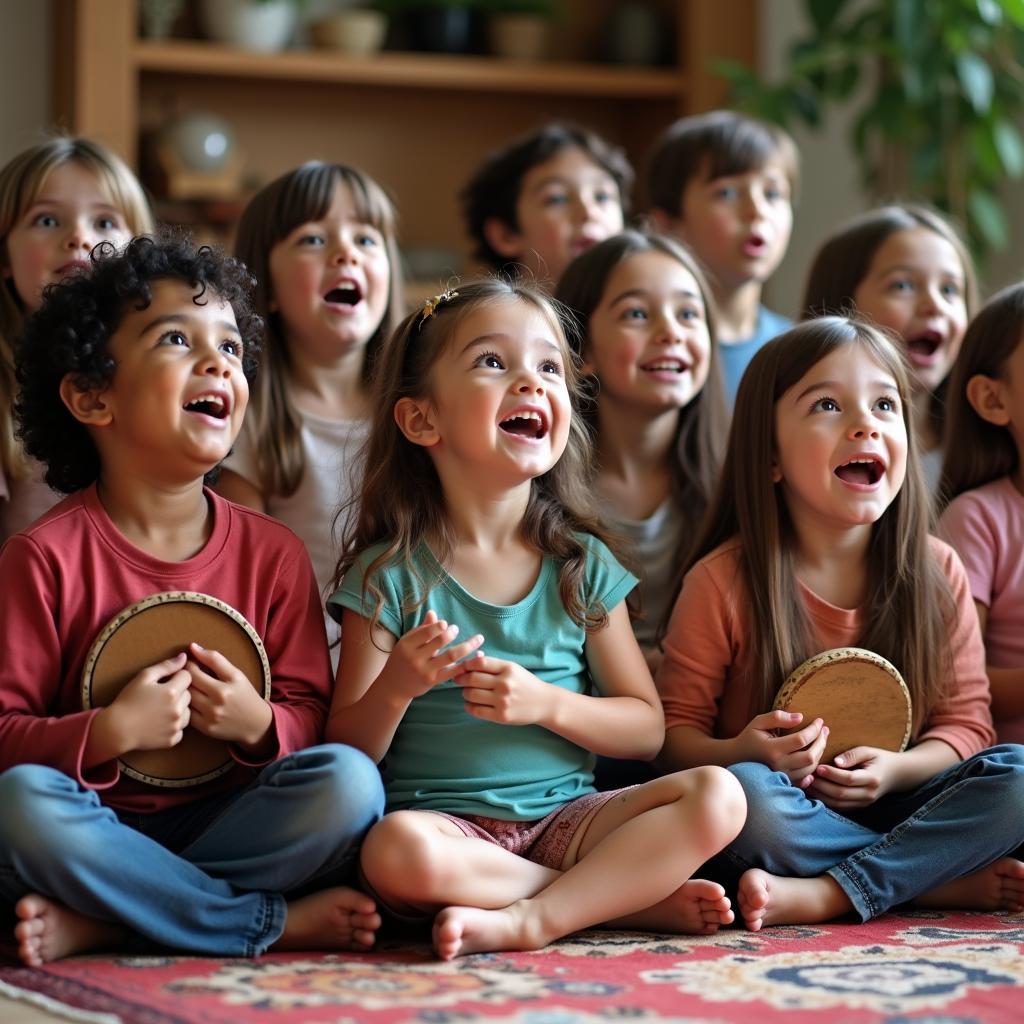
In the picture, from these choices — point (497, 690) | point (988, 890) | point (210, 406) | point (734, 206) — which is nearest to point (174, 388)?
point (210, 406)

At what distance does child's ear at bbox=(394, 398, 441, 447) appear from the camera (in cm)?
167

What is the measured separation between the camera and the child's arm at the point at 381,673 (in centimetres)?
144

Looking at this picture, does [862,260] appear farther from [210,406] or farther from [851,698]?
[210,406]

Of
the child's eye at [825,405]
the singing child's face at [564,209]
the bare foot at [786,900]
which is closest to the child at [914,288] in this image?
the singing child's face at [564,209]

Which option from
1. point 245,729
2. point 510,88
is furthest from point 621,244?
point 510,88

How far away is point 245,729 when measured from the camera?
1498 mm

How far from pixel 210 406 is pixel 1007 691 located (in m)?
0.99

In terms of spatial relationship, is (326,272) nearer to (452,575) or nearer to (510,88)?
(452,575)

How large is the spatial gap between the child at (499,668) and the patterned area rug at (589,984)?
6cm

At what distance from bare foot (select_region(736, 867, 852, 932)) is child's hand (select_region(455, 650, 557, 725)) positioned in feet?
0.92

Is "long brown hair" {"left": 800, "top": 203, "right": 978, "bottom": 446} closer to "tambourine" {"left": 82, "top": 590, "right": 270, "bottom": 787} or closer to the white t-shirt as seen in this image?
the white t-shirt

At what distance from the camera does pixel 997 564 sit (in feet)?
6.33

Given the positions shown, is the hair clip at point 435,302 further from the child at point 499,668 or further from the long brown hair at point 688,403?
the long brown hair at point 688,403

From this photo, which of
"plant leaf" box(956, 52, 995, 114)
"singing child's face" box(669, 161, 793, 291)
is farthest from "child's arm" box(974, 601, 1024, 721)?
"plant leaf" box(956, 52, 995, 114)
